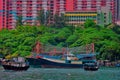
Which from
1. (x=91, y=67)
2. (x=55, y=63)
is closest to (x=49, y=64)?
(x=55, y=63)

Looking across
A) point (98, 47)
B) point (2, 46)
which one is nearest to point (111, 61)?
point (98, 47)

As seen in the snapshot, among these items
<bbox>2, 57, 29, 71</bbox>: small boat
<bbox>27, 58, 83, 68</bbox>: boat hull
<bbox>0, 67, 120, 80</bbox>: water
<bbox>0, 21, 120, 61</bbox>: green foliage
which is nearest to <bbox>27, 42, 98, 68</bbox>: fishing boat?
<bbox>27, 58, 83, 68</bbox>: boat hull

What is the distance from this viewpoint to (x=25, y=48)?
177 metres

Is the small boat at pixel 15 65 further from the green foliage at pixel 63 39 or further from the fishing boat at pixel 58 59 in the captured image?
the green foliage at pixel 63 39

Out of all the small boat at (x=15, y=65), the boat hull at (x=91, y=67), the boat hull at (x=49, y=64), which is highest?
the small boat at (x=15, y=65)

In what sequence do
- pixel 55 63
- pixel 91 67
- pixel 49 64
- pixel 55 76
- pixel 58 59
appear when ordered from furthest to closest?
pixel 58 59 < pixel 49 64 < pixel 55 63 < pixel 91 67 < pixel 55 76

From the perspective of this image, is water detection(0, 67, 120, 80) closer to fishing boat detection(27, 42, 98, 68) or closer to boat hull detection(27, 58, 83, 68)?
boat hull detection(27, 58, 83, 68)

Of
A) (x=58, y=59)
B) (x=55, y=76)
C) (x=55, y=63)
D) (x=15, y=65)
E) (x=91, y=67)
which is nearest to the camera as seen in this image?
(x=55, y=76)

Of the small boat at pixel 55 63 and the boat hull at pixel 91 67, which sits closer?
the boat hull at pixel 91 67

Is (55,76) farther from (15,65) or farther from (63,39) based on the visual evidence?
(63,39)

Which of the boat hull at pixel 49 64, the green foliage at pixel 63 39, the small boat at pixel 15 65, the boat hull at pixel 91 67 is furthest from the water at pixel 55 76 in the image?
the green foliage at pixel 63 39

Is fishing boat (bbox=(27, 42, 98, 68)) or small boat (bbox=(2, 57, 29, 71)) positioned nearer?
small boat (bbox=(2, 57, 29, 71))

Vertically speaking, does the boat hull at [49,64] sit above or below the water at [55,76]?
below

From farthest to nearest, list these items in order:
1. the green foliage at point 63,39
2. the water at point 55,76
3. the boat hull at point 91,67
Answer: the green foliage at point 63,39
the boat hull at point 91,67
the water at point 55,76
